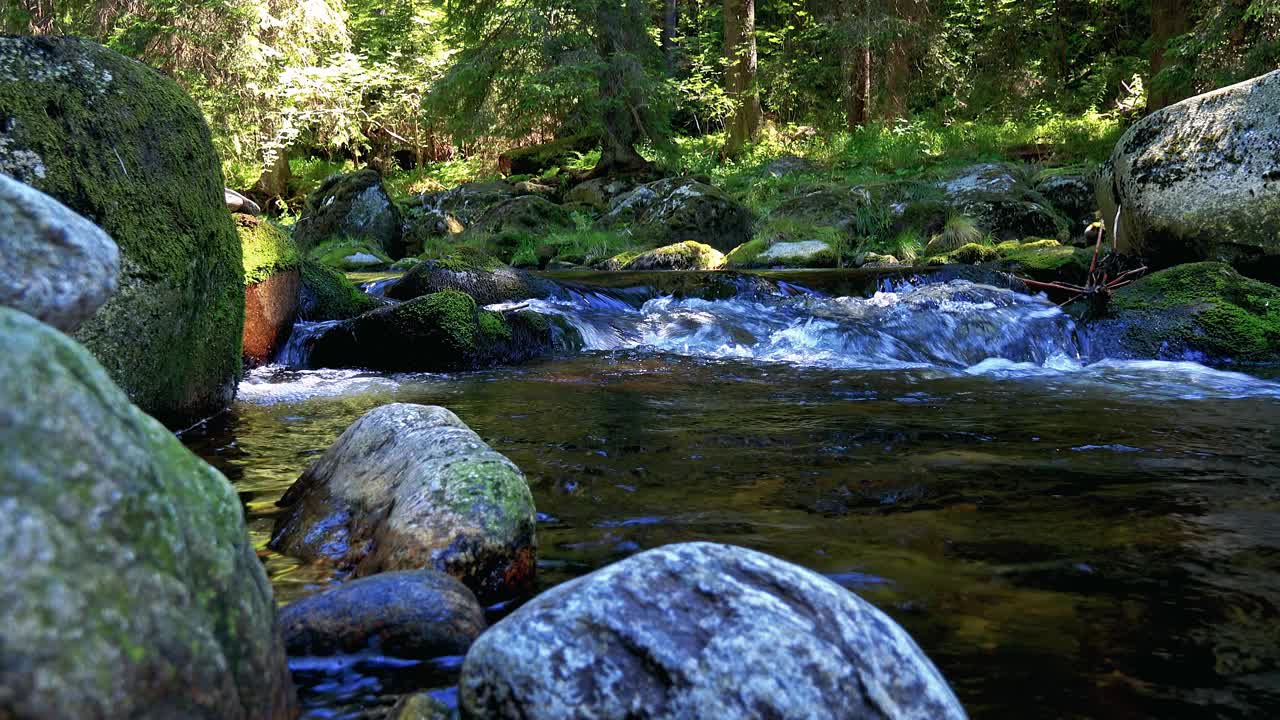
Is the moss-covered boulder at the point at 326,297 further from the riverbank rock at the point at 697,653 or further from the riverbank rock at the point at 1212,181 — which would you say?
the riverbank rock at the point at 1212,181

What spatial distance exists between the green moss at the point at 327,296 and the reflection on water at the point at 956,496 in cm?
197

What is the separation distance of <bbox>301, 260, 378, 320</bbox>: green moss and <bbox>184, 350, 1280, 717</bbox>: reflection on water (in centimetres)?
197

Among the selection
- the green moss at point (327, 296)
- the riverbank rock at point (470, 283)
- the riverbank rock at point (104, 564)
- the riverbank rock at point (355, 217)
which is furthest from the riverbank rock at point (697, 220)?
the riverbank rock at point (104, 564)

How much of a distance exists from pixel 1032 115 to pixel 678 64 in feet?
35.0

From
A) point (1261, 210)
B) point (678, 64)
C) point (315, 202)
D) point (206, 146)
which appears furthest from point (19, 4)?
point (1261, 210)

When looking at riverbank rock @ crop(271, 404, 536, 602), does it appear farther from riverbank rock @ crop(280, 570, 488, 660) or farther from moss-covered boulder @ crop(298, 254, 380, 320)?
moss-covered boulder @ crop(298, 254, 380, 320)

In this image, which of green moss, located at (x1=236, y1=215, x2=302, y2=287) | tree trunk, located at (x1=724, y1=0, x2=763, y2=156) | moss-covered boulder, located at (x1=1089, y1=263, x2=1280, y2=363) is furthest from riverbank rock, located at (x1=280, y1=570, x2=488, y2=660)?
tree trunk, located at (x1=724, y1=0, x2=763, y2=156)

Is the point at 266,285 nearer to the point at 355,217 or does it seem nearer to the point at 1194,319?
the point at 1194,319

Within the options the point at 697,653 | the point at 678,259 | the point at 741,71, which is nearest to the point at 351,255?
the point at 678,259

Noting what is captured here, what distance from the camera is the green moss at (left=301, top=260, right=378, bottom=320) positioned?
29.2 ft

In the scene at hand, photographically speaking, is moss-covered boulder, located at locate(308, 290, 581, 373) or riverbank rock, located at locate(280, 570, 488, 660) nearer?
riverbank rock, located at locate(280, 570, 488, 660)

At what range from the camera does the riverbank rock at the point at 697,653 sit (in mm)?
1760

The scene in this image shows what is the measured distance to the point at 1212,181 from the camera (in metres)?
8.60

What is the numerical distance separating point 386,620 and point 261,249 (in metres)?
5.40
